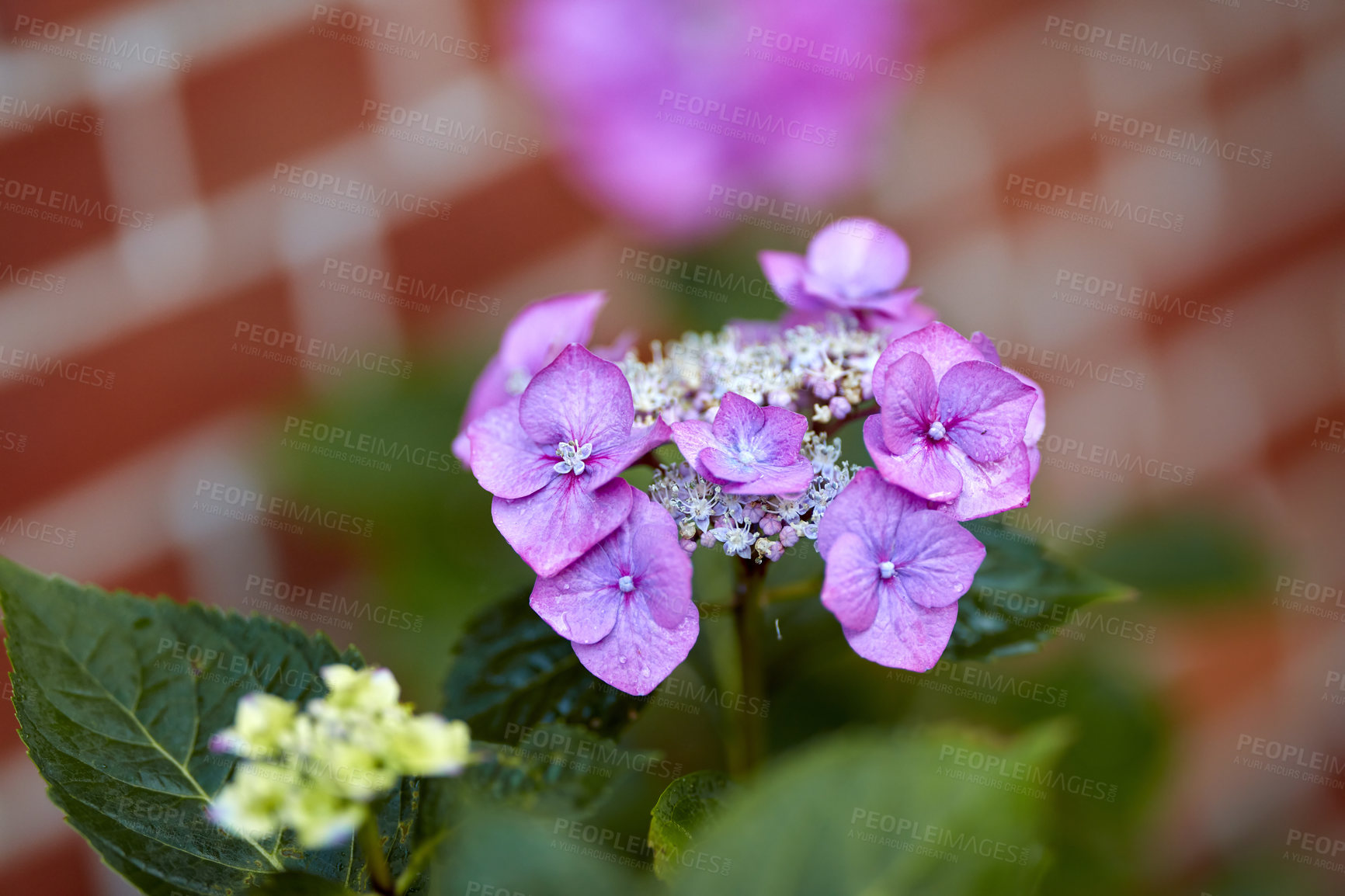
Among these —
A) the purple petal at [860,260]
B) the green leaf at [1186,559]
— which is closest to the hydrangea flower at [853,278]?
the purple petal at [860,260]

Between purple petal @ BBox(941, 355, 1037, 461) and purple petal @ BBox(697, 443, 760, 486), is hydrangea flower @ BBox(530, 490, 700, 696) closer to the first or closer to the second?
purple petal @ BBox(697, 443, 760, 486)

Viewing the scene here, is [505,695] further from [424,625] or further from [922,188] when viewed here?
[922,188]

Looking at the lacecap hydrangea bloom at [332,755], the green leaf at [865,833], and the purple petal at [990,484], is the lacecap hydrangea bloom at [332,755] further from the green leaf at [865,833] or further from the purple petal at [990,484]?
the purple petal at [990,484]

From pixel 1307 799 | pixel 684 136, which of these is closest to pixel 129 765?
pixel 684 136

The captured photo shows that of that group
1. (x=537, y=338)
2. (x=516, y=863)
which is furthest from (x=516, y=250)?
(x=516, y=863)

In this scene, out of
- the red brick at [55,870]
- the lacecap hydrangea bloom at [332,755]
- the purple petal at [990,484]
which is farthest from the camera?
the red brick at [55,870]

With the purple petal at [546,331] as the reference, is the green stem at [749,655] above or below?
below

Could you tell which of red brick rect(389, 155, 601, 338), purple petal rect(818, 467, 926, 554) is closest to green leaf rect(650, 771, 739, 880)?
purple petal rect(818, 467, 926, 554)
